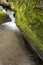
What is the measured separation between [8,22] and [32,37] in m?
3.99

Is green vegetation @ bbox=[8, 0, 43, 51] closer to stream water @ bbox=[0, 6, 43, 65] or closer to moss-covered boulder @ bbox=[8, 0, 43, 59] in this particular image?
moss-covered boulder @ bbox=[8, 0, 43, 59]

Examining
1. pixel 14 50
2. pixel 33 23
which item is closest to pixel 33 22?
pixel 33 23

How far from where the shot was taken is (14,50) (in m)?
9.30

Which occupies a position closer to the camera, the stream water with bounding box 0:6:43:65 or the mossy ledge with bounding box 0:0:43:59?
the stream water with bounding box 0:6:43:65

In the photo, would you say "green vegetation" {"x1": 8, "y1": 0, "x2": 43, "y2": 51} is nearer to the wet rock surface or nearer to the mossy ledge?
the mossy ledge

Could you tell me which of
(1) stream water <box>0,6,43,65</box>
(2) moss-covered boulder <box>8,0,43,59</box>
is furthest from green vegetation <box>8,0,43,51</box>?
(1) stream water <box>0,6,43,65</box>

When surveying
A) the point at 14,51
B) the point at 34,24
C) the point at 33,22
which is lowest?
the point at 14,51

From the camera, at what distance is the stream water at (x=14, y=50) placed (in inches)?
332

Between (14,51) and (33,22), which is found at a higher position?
(33,22)

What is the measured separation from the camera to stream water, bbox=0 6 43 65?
8430mm

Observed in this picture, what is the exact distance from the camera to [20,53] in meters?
9.04

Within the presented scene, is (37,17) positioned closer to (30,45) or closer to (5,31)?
(30,45)

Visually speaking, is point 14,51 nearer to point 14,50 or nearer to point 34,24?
point 14,50

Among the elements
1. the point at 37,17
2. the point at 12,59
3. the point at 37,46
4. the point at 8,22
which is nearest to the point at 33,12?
the point at 37,17
